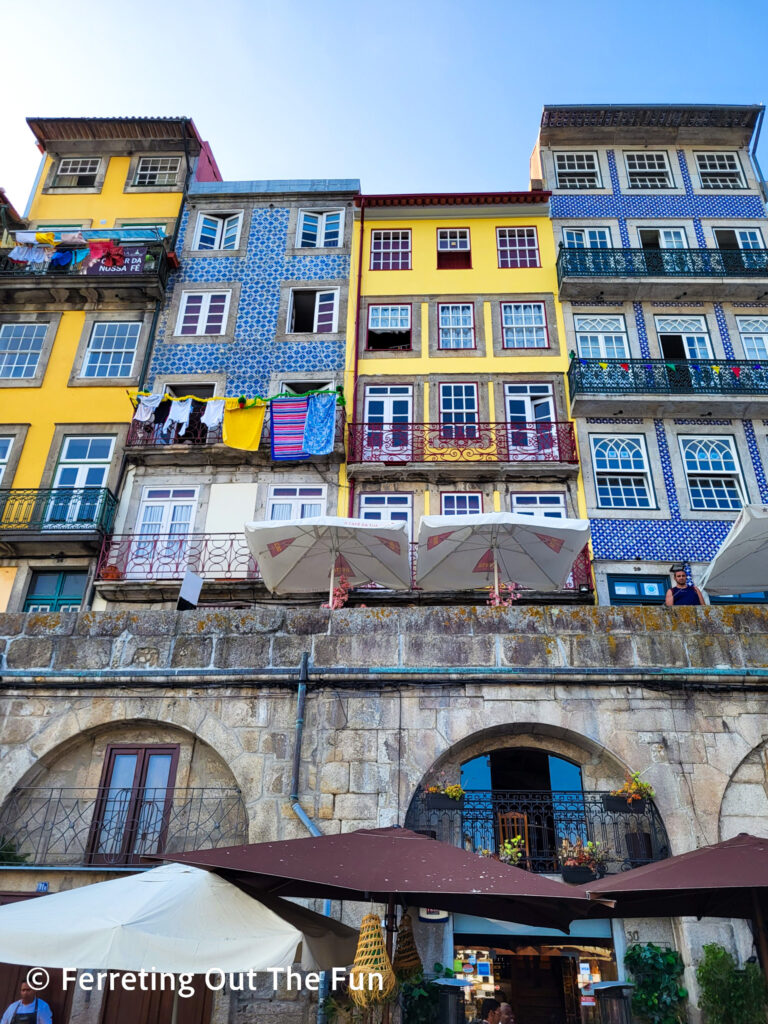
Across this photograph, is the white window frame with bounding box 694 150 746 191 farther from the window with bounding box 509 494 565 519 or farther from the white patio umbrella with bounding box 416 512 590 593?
the white patio umbrella with bounding box 416 512 590 593

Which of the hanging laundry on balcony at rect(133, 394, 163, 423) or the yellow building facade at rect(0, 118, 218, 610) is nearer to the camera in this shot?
the yellow building facade at rect(0, 118, 218, 610)

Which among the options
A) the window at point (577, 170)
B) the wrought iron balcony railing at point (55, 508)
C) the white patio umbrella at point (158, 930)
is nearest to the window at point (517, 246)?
the window at point (577, 170)

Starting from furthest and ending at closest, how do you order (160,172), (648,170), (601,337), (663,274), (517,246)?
(160,172) → (648,170) → (517,246) → (663,274) → (601,337)

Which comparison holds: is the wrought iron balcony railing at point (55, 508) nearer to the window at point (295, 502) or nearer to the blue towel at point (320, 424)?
the window at point (295, 502)

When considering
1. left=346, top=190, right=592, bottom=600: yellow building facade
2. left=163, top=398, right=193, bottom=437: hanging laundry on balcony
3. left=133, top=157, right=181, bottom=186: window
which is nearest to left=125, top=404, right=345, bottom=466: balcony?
left=163, top=398, right=193, bottom=437: hanging laundry on balcony

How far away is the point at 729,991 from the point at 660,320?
13847 mm

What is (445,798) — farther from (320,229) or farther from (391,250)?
(320,229)

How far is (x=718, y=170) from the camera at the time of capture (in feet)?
65.0

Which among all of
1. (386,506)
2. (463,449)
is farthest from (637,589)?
(386,506)

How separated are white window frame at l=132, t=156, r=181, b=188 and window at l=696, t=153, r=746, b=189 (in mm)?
12973

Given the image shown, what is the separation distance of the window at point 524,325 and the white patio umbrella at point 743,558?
6.68 metres

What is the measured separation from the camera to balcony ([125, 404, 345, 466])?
16172 mm

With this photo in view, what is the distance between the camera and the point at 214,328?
59.3 ft

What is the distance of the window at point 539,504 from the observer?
51.1 feet
